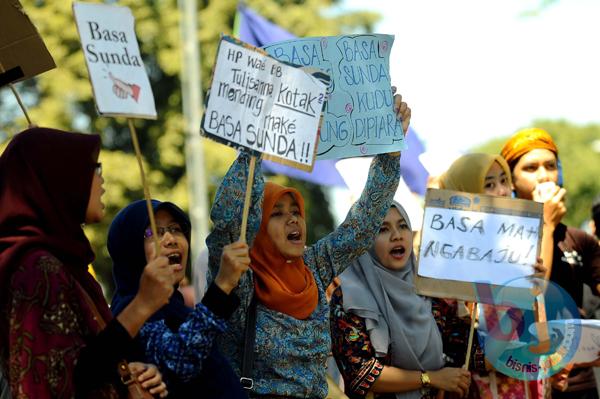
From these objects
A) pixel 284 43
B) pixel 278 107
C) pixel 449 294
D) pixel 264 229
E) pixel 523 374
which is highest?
pixel 284 43

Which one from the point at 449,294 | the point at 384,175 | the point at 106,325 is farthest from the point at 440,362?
the point at 106,325

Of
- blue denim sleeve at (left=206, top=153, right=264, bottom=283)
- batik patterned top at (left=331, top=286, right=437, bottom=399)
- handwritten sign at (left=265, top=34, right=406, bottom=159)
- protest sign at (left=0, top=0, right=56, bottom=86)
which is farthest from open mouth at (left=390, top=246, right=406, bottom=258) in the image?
protest sign at (left=0, top=0, right=56, bottom=86)

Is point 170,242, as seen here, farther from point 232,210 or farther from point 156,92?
point 156,92

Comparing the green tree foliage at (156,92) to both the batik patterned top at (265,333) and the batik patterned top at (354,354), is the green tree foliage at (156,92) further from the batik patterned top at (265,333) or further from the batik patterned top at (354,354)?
the batik patterned top at (265,333)

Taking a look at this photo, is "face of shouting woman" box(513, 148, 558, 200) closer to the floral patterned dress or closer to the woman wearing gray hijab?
the woman wearing gray hijab

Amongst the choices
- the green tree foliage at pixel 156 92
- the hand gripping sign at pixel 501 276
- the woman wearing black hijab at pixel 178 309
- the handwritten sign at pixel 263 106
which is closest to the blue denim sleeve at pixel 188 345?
the woman wearing black hijab at pixel 178 309

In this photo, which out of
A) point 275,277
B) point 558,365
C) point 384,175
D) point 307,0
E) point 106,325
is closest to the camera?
point 106,325

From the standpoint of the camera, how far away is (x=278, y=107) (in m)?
4.12

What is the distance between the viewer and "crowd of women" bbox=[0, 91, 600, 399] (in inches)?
129

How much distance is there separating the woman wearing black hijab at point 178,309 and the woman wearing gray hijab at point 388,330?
100cm

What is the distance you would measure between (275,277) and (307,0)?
17.5 metres

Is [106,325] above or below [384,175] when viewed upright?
below

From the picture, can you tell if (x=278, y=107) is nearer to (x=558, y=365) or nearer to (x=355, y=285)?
(x=355, y=285)

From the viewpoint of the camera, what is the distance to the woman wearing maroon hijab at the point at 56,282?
318 centimetres
